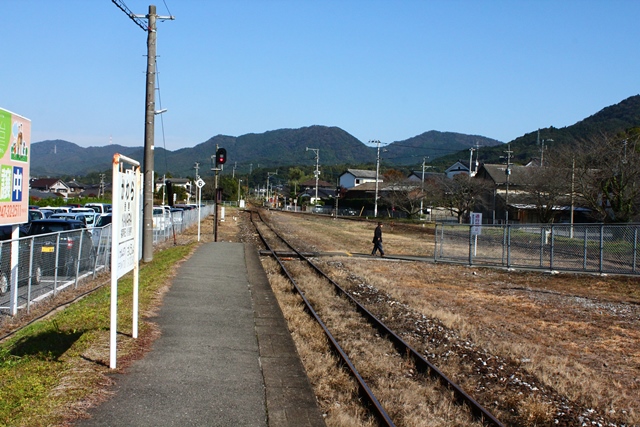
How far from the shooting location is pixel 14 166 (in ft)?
36.9

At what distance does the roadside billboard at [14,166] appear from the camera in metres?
10.8

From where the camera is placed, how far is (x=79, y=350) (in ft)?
25.4

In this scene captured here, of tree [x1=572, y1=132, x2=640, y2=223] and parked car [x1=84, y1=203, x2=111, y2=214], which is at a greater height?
tree [x1=572, y1=132, x2=640, y2=223]

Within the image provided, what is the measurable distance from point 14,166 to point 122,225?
17.5ft

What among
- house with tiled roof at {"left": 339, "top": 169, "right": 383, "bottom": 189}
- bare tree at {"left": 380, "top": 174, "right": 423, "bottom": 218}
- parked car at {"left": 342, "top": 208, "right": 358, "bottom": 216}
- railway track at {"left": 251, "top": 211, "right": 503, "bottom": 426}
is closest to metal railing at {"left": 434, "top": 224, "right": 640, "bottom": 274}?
railway track at {"left": 251, "top": 211, "right": 503, "bottom": 426}

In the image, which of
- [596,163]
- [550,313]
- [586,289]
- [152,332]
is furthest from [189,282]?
[596,163]

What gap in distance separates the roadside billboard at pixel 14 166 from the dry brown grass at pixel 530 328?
24.9 ft

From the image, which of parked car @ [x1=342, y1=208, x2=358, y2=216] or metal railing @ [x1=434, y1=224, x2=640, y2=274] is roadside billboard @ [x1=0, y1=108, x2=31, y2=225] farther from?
parked car @ [x1=342, y1=208, x2=358, y2=216]

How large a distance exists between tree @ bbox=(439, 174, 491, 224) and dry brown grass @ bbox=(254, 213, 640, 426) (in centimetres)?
4049

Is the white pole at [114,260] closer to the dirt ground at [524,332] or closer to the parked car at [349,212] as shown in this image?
the dirt ground at [524,332]

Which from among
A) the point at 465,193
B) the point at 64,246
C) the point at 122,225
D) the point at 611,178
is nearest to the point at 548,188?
the point at 611,178

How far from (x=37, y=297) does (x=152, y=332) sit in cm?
481

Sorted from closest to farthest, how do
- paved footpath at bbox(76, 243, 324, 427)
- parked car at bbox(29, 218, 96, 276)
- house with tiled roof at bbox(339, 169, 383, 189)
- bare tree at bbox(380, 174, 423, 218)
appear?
paved footpath at bbox(76, 243, 324, 427), parked car at bbox(29, 218, 96, 276), bare tree at bbox(380, 174, 423, 218), house with tiled roof at bbox(339, 169, 383, 189)

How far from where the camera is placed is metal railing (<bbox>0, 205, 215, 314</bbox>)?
11.4 metres
